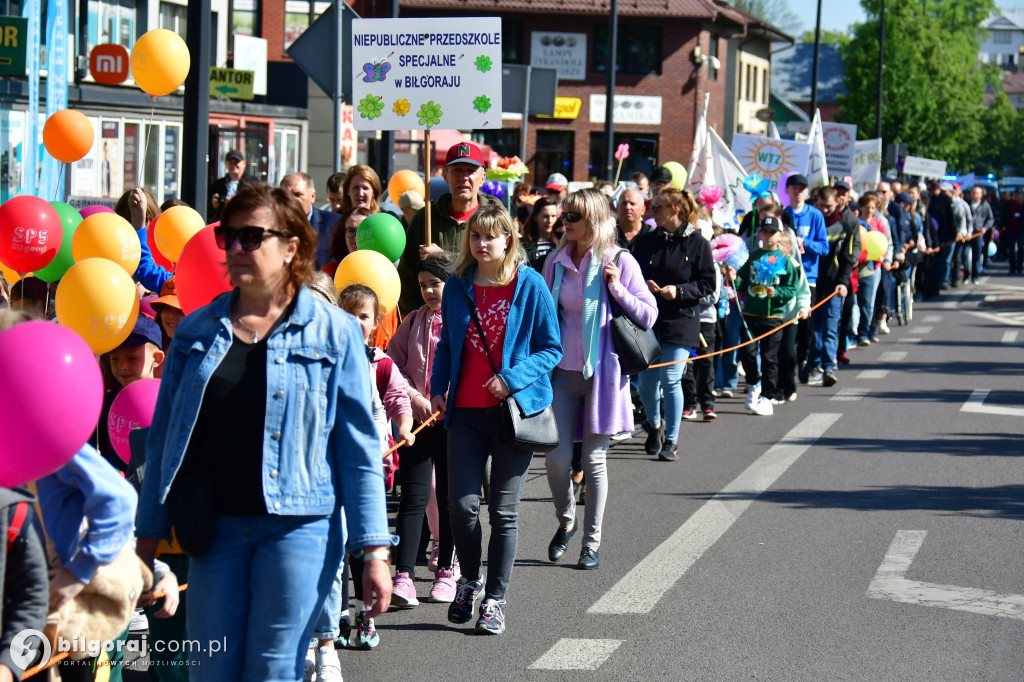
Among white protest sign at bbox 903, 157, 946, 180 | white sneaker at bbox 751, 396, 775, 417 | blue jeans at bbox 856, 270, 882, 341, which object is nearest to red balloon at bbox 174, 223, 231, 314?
white sneaker at bbox 751, 396, 775, 417

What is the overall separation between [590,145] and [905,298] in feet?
102

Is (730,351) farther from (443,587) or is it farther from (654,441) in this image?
(443,587)

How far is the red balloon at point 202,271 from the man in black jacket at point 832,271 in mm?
10546

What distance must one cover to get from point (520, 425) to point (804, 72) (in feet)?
480

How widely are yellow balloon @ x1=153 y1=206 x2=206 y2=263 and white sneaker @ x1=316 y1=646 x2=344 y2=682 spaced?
3540mm

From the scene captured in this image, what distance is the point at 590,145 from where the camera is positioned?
2094 inches

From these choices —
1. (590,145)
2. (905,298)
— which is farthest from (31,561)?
(590,145)

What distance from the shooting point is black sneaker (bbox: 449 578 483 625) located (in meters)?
6.44

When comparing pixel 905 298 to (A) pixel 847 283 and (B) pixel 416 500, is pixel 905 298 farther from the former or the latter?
(B) pixel 416 500

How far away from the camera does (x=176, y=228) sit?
27.3ft

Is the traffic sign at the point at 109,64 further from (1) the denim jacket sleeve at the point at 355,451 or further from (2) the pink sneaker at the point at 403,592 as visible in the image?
(1) the denim jacket sleeve at the point at 355,451

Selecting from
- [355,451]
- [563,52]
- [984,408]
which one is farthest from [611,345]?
[563,52]

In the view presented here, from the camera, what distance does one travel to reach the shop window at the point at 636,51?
52656 millimetres

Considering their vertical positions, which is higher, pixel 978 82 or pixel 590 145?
pixel 978 82
